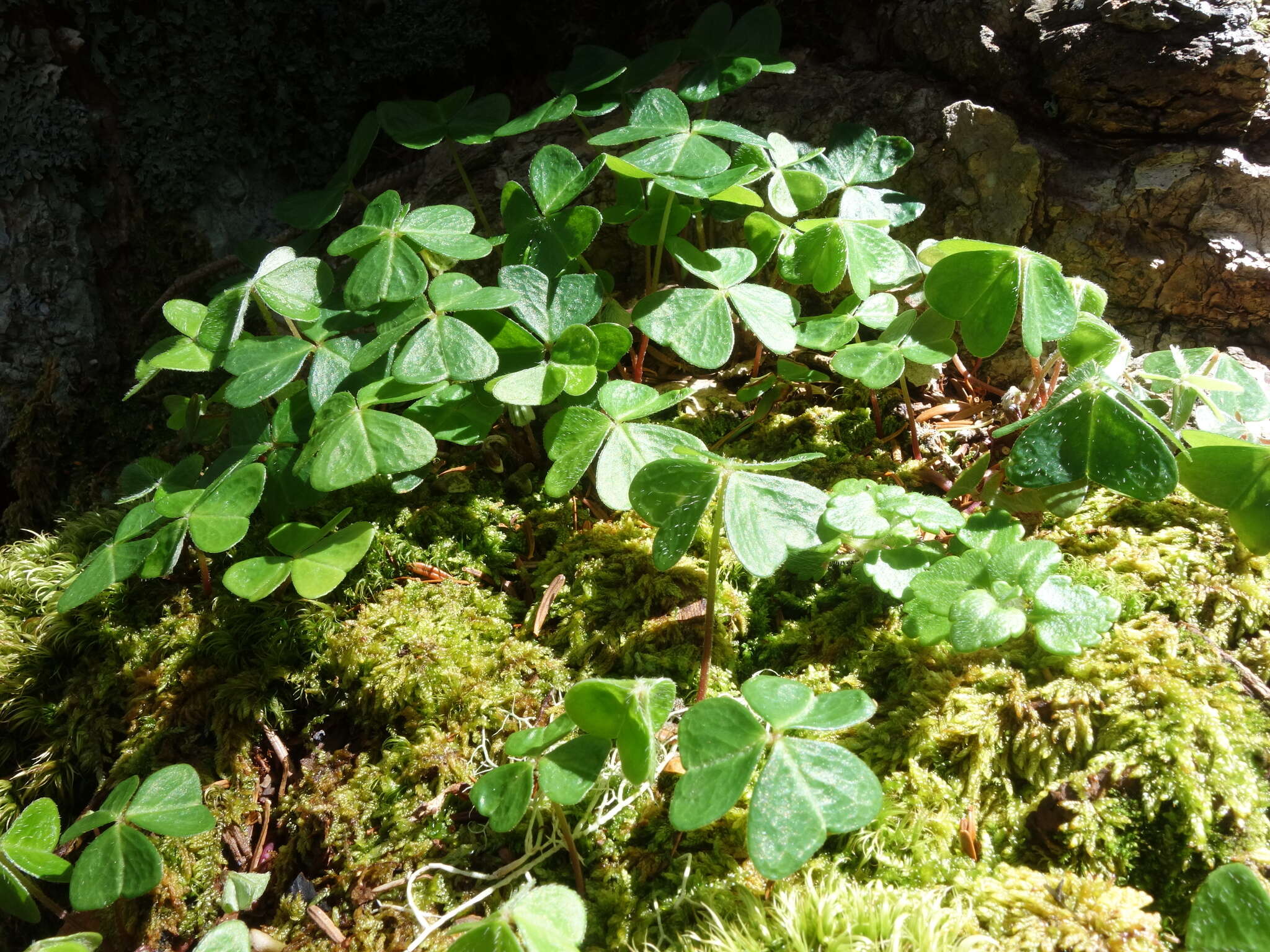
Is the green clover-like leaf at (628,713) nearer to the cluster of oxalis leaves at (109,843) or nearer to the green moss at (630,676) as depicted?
the green moss at (630,676)

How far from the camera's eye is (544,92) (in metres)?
2.94

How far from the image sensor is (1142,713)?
4.68 ft

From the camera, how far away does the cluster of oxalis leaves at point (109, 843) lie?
148 cm

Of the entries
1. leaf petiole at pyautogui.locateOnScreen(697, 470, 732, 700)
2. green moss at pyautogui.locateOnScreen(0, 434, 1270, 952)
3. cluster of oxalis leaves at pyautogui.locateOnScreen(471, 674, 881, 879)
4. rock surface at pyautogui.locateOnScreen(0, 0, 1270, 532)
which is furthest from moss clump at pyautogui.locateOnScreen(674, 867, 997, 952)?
rock surface at pyautogui.locateOnScreen(0, 0, 1270, 532)

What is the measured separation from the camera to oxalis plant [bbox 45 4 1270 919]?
1379 mm

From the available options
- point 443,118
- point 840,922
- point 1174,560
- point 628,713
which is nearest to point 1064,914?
point 840,922

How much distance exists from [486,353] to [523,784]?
95 centimetres

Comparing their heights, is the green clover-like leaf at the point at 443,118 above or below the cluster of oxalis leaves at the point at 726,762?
above

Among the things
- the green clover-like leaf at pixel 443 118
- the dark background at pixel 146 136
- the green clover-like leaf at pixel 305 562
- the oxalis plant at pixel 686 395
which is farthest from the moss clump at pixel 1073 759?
the dark background at pixel 146 136

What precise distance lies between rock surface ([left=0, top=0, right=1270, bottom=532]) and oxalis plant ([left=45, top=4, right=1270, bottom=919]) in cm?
34

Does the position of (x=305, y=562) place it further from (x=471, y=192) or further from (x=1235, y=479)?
(x=1235, y=479)

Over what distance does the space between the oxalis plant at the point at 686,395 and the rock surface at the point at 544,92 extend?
13.5 inches

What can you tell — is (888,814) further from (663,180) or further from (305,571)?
(663,180)

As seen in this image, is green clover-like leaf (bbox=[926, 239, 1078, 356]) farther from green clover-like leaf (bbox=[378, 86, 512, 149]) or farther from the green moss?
green clover-like leaf (bbox=[378, 86, 512, 149])
